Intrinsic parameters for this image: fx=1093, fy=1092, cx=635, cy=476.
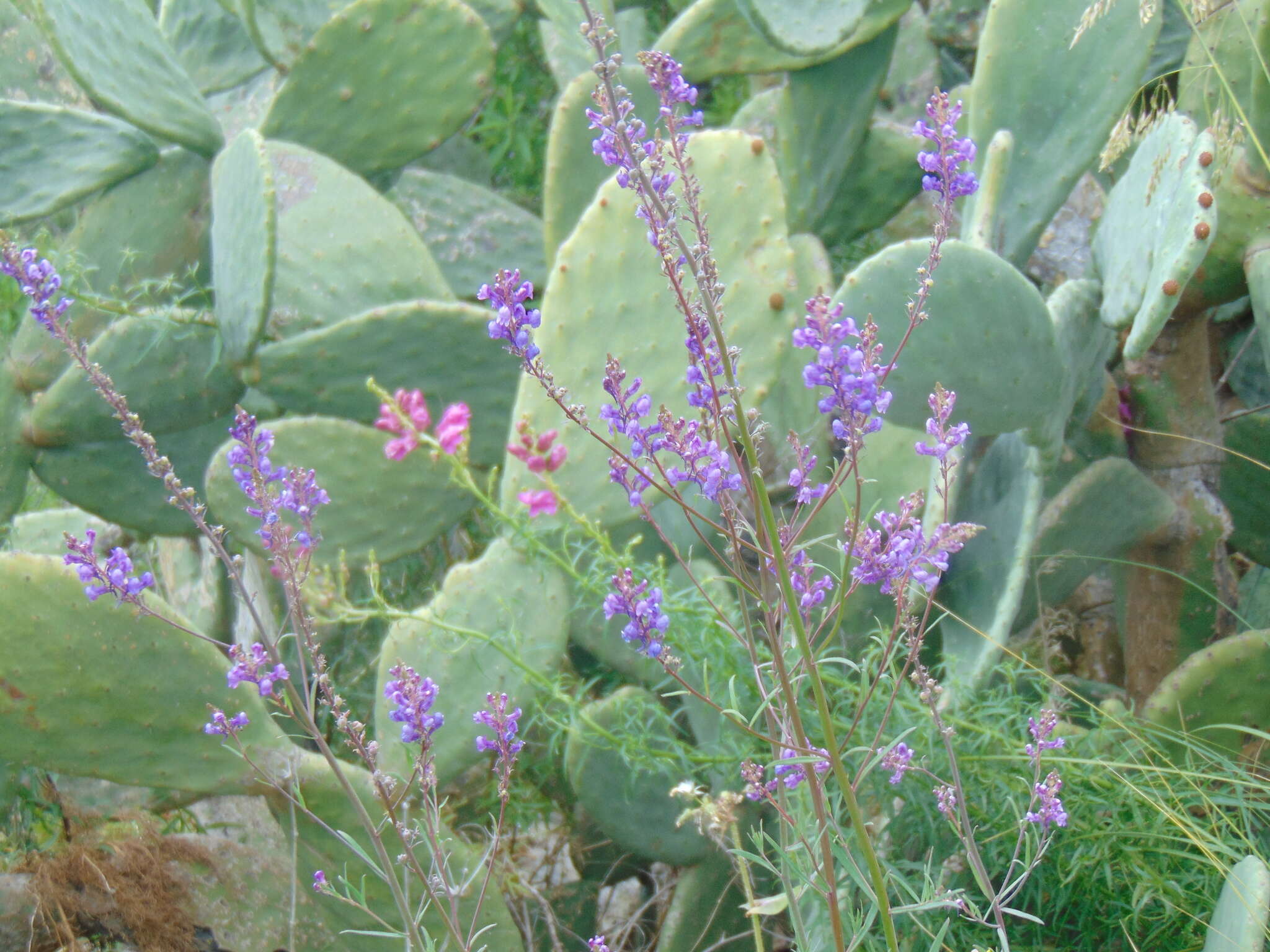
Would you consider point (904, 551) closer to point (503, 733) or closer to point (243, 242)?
point (503, 733)

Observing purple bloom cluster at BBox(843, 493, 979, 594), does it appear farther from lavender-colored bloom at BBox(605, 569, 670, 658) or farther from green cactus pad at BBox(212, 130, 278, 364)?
green cactus pad at BBox(212, 130, 278, 364)

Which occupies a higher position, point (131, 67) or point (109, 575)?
point (131, 67)

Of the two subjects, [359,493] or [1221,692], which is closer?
[1221,692]

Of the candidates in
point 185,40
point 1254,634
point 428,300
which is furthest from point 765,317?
point 185,40

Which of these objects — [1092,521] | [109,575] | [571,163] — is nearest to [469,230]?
[571,163]

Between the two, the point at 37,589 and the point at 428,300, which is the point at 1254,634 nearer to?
the point at 428,300

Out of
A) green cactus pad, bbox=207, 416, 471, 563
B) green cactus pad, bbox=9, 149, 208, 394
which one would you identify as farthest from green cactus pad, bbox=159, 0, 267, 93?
green cactus pad, bbox=207, 416, 471, 563
